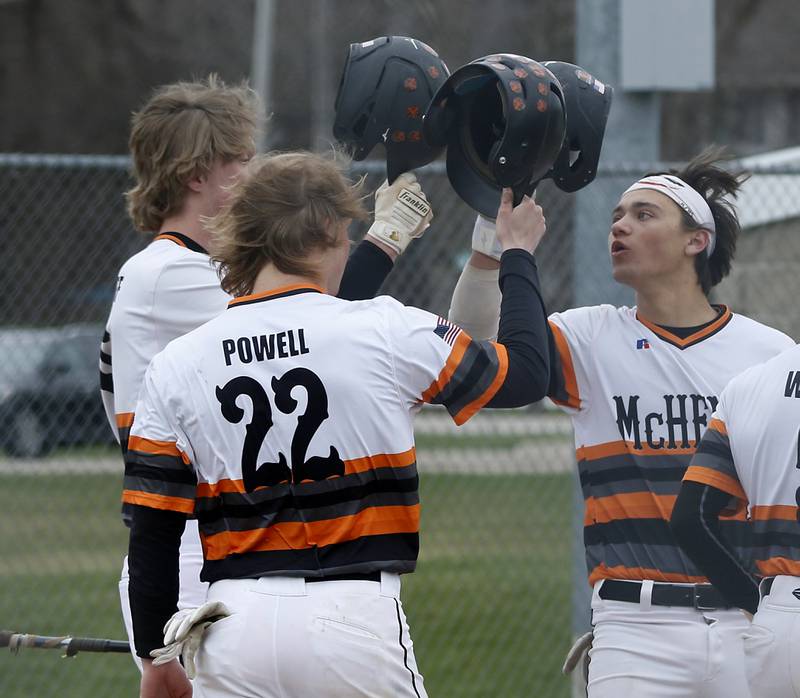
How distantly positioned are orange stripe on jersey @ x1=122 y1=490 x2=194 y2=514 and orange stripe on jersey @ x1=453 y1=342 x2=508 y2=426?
0.60 metres

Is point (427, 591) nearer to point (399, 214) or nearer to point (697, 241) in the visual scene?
point (697, 241)

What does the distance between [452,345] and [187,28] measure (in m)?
21.3

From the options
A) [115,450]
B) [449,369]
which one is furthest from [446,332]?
[115,450]

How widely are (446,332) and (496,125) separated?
30.2 inches

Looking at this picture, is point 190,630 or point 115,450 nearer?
point 190,630

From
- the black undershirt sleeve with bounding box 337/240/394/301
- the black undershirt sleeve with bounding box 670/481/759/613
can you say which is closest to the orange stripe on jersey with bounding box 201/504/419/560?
the black undershirt sleeve with bounding box 337/240/394/301

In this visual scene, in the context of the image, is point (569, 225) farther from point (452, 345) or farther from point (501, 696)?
point (452, 345)

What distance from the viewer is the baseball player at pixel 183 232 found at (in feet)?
10.8

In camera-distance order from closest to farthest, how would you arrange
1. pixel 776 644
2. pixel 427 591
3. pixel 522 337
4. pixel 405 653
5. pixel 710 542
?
pixel 405 653 < pixel 522 337 < pixel 776 644 < pixel 710 542 < pixel 427 591

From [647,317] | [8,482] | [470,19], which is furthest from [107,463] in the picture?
[470,19]

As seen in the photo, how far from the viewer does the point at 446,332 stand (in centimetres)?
279

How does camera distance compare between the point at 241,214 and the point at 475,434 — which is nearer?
the point at 241,214

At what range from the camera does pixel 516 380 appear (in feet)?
9.30

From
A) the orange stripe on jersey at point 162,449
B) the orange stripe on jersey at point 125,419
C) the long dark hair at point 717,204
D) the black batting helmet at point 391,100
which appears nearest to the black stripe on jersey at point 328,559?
the orange stripe on jersey at point 162,449
